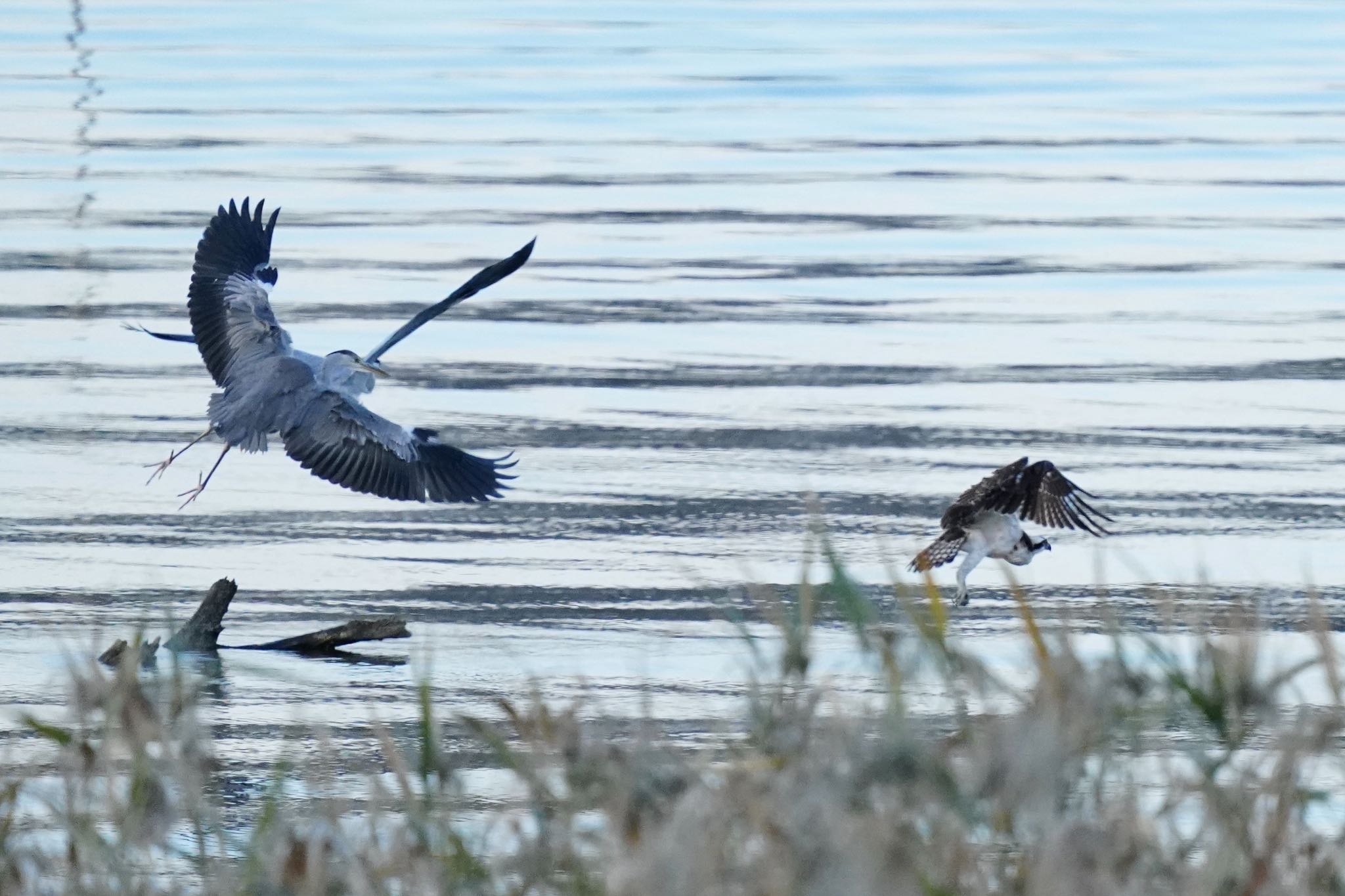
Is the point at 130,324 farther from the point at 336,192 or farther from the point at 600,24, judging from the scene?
the point at 600,24

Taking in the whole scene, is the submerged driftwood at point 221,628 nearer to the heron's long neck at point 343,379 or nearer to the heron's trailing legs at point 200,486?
the heron's trailing legs at point 200,486

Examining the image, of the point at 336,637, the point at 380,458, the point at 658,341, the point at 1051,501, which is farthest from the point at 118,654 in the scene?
the point at 658,341

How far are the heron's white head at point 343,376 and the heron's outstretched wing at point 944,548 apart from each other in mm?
1865

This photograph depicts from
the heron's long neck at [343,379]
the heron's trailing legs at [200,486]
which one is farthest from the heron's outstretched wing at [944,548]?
the heron's trailing legs at [200,486]

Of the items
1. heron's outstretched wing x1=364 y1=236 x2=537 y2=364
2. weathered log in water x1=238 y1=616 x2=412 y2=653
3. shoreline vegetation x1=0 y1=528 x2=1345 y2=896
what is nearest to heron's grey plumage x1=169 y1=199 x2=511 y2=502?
heron's outstretched wing x1=364 y1=236 x2=537 y2=364

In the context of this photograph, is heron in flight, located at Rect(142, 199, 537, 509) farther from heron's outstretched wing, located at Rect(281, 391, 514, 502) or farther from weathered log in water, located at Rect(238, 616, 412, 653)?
weathered log in water, located at Rect(238, 616, 412, 653)

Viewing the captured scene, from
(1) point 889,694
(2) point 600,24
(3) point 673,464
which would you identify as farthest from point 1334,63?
(1) point 889,694

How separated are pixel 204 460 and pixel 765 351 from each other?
2604mm

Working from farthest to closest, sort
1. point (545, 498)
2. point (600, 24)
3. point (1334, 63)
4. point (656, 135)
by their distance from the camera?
point (600, 24)
point (1334, 63)
point (656, 135)
point (545, 498)

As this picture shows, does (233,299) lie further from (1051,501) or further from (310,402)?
(1051,501)

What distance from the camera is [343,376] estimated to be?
8430 millimetres

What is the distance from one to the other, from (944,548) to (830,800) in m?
4.43

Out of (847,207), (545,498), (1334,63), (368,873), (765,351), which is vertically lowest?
(368,873)

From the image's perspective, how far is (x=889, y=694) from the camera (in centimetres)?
375
